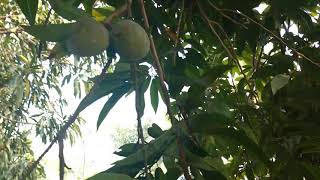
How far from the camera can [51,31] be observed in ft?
1.86

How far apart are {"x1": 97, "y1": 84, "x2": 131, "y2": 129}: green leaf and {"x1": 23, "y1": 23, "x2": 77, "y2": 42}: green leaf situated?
248 millimetres

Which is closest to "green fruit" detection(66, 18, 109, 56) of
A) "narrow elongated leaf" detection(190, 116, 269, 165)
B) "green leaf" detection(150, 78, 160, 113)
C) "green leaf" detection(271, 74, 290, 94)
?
"narrow elongated leaf" detection(190, 116, 269, 165)

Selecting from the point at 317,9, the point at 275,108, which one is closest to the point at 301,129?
the point at 275,108

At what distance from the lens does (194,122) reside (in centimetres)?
70

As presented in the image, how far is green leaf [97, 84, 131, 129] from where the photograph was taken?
801mm

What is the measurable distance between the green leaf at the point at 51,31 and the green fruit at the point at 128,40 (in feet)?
0.19

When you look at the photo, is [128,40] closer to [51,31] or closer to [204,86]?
[51,31]

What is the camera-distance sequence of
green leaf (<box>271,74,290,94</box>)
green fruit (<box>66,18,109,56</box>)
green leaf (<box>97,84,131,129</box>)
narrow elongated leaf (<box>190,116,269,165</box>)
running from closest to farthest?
green fruit (<box>66,18,109,56</box>) < narrow elongated leaf (<box>190,116,269,165</box>) < green leaf (<box>97,84,131,129</box>) < green leaf (<box>271,74,290,94</box>)

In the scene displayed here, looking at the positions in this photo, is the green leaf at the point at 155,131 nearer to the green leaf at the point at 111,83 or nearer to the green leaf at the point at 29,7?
the green leaf at the point at 111,83

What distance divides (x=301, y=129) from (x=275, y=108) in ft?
0.45

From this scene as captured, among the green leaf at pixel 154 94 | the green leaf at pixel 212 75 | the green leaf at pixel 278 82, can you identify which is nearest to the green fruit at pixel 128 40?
the green leaf at pixel 212 75

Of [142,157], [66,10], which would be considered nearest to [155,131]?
[142,157]

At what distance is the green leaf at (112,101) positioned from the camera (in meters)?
0.80

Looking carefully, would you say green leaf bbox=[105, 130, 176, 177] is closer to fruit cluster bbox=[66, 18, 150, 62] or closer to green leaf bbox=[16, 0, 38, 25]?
fruit cluster bbox=[66, 18, 150, 62]
